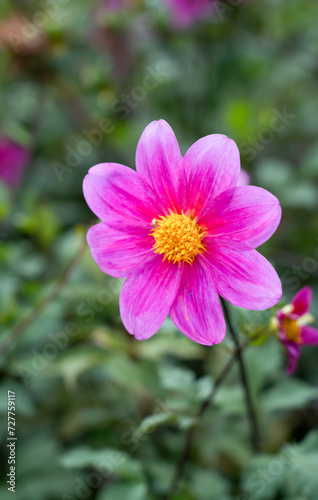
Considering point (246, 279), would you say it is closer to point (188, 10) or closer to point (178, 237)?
point (178, 237)

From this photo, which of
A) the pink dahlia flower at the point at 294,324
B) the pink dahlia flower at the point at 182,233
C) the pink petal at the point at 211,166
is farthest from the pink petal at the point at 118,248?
the pink dahlia flower at the point at 294,324

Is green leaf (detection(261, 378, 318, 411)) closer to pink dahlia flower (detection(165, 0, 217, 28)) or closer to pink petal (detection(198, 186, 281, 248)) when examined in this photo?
pink petal (detection(198, 186, 281, 248))

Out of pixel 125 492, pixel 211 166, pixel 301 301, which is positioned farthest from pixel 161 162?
pixel 125 492

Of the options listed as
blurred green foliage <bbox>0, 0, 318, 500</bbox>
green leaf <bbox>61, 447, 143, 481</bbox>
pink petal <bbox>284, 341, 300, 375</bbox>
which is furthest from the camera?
blurred green foliage <bbox>0, 0, 318, 500</bbox>

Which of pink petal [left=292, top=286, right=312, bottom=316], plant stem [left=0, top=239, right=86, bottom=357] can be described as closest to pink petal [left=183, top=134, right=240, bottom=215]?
pink petal [left=292, top=286, right=312, bottom=316]

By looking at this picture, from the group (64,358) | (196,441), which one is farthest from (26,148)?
(196,441)
